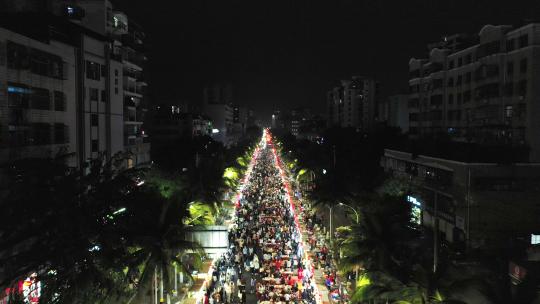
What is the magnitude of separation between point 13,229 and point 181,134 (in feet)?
308

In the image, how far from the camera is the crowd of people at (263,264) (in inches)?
926

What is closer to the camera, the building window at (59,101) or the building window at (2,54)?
the building window at (2,54)

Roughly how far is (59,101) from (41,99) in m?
2.23

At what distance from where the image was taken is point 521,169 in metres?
31.2

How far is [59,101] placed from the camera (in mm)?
25375

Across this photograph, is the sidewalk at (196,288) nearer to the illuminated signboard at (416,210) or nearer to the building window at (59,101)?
the building window at (59,101)

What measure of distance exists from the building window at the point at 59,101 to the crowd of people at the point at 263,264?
1228cm

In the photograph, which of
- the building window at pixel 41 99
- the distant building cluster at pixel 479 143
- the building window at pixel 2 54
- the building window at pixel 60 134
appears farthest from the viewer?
the distant building cluster at pixel 479 143

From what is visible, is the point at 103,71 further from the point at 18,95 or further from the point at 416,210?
the point at 416,210

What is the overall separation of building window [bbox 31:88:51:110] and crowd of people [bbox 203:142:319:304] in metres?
12.2

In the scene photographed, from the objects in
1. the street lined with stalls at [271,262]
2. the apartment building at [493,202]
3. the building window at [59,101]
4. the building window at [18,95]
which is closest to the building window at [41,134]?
the building window at [18,95]

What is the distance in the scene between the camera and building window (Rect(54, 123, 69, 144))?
2502 centimetres

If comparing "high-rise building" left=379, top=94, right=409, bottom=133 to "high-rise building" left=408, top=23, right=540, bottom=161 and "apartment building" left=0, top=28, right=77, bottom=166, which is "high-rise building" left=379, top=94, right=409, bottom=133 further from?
"apartment building" left=0, top=28, right=77, bottom=166

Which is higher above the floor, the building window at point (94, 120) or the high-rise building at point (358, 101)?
the high-rise building at point (358, 101)
